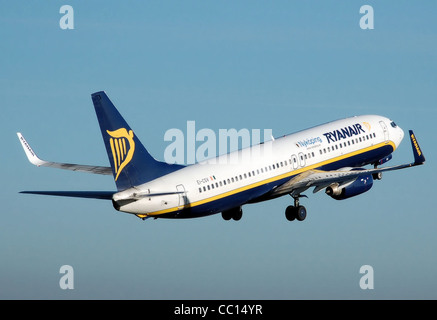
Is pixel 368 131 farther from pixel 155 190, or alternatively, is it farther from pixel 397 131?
pixel 155 190

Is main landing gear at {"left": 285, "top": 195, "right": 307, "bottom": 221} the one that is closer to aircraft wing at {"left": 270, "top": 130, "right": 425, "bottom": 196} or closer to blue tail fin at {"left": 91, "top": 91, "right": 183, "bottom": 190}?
aircraft wing at {"left": 270, "top": 130, "right": 425, "bottom": 196}

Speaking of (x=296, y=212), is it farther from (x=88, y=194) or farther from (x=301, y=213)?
(x=88, y=194)

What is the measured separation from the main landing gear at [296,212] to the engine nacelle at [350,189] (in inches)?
117

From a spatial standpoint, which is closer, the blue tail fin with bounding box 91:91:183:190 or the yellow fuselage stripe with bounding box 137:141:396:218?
the blue tail fin with bounding box 91:91:183:190

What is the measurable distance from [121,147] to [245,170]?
39.4 feet

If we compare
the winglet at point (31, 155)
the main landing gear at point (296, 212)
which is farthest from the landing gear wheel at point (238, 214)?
the winglet at point (31, 155)

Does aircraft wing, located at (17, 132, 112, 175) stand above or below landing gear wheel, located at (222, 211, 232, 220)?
above

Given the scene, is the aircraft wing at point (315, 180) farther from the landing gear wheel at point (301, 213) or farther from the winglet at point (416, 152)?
the winglet at point (416, 152)

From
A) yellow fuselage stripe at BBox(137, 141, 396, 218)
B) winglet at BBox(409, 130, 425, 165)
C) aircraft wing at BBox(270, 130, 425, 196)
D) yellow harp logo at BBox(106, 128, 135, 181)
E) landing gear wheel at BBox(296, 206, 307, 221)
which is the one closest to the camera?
yellow harp logo at BBox(106, 128, 135, 181)

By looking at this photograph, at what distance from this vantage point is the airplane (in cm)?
7931

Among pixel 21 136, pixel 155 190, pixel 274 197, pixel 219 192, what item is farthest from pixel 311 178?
pixel 21 136

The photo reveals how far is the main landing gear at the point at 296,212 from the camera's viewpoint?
3597 inches

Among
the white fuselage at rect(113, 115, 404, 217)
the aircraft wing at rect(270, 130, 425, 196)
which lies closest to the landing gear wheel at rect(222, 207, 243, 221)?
the aircraft wing at rect(270, 130, 425, 196)

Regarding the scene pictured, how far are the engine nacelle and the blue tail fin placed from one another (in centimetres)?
1768
